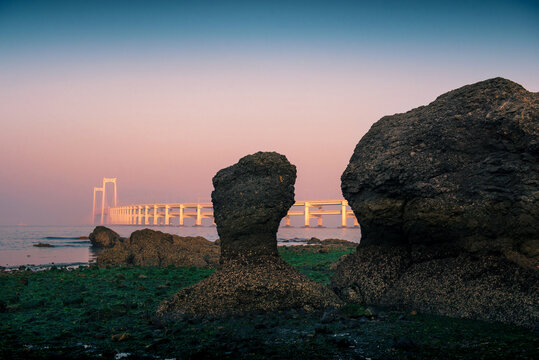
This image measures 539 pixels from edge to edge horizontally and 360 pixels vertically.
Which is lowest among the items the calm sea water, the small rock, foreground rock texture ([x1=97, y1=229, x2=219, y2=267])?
the calm sea water

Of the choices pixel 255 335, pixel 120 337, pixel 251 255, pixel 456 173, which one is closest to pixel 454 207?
pixel 456 173

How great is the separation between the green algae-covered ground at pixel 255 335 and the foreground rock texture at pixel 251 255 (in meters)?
0.44

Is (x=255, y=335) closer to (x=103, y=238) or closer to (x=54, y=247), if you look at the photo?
(x=103, y=238)

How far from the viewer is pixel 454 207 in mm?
8375

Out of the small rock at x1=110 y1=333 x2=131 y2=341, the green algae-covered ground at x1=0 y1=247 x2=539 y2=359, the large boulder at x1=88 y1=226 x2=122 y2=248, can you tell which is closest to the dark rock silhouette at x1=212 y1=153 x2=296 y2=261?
the green algae-covered ground at x1=0 y1=247 x2=539 y2=359

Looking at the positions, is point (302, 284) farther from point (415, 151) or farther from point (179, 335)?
point (415, 151)

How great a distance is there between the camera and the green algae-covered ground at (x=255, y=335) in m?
5.90

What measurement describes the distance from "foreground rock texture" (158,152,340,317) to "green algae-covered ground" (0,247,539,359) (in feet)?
1.45

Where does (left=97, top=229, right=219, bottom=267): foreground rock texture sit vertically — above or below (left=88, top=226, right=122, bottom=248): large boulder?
above

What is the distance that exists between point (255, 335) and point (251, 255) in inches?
113

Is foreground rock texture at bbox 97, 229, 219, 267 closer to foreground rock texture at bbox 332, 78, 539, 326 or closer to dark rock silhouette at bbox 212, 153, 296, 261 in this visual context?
dark rock silhouette at bbox 212, 153, 296, 261

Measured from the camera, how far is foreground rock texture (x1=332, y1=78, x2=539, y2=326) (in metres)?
7.66

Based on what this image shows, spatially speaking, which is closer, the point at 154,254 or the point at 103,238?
the point at 154,254

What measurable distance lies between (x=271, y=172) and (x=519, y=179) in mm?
5205
